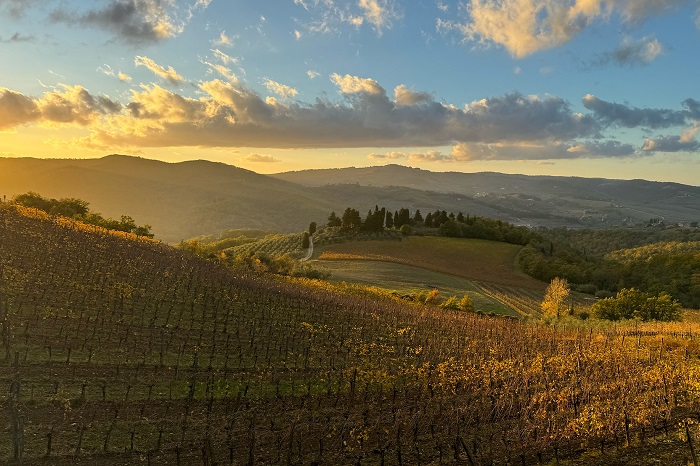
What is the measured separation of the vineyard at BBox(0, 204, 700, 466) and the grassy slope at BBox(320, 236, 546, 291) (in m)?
51.4

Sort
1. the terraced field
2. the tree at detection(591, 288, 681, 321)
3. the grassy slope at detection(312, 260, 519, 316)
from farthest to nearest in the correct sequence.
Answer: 1. the terraced field
2. the grassy slope at detection(312, 260, 519, 316)
3. the tree at detection(591, 288, 681, 321)

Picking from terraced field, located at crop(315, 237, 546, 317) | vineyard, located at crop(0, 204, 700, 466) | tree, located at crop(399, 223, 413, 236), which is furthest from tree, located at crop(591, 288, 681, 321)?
tree, located at crop(399, 223, 413, 236)

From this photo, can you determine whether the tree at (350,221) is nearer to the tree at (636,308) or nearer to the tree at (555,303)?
the tree at (555,303)

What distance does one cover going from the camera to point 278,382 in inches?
747

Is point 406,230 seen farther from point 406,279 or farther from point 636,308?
point 636,308

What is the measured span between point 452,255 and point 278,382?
7913 cm

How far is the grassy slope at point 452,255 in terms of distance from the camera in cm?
8469

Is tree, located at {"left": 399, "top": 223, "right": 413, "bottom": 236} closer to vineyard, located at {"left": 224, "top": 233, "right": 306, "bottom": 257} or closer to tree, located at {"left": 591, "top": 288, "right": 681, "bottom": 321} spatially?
vineyard, located at {"left": 224, "top": 233, "right": 306, "bottom": 257}

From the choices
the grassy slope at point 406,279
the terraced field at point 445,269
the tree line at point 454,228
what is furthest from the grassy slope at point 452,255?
the tree line at point 454,228

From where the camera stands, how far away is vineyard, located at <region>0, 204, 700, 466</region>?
14430mm

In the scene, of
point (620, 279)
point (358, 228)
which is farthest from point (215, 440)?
point (358, 228)

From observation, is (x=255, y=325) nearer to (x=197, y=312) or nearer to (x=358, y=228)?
(x=197, y=312)

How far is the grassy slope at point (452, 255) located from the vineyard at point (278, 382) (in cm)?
5138

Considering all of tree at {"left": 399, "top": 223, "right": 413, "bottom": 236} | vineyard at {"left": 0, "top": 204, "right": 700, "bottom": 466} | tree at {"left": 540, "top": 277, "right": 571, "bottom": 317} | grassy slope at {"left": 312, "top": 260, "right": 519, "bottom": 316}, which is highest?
tree at {"left": 399, "top": 223, "right": 413, "bottom": 236}
